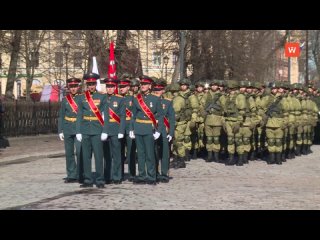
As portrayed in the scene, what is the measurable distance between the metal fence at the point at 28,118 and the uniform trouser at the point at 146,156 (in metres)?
13.8

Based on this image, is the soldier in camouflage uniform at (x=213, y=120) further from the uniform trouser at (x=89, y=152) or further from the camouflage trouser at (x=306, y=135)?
the uniform trouser at (x=89, y=152)

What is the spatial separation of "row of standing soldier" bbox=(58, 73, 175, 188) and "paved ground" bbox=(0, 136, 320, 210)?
35 cm

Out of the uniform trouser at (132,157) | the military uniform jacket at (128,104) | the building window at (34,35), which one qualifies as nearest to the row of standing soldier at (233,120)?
the uniform trouser at (132,157)

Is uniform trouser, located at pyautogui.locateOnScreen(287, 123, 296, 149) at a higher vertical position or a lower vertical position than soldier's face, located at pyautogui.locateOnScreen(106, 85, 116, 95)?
lower

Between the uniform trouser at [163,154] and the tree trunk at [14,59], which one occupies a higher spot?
the tree trunk at [14,59]

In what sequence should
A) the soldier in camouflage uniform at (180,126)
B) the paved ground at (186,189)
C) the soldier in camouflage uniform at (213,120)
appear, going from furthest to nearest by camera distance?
the soldier in camouflage uniform at (213,120) < the soldier in camouflage uniform at (180,126) < the paved ground at (186,189)

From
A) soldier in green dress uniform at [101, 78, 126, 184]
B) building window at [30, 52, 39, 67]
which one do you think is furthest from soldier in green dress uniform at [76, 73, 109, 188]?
building window at [30, 52, 39, 67]

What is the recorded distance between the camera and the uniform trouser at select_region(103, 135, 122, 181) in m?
13.5

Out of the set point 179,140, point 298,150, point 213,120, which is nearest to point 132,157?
point 179,140

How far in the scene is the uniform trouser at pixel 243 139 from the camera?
17.4 meters

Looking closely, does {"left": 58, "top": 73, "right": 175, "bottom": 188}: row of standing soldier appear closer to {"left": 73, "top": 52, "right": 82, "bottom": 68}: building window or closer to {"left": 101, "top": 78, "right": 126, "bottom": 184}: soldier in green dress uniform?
{"left": 101, "top": 78, "right": 126, "bottom": 184}: soldier in green dress uniform
